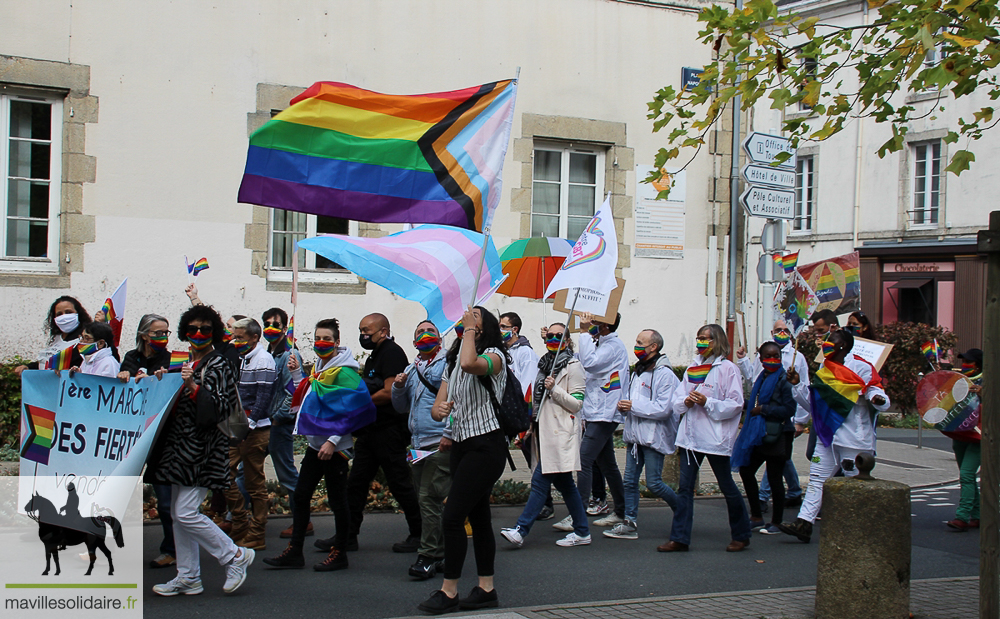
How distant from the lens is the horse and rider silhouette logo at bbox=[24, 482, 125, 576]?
545cm

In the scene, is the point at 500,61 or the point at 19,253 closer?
the point at 19,253

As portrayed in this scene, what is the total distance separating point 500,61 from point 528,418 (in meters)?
8.06

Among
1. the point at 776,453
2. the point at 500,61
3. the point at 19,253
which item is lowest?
the point at 776,453

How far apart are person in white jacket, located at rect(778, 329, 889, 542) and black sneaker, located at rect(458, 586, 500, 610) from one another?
331cm

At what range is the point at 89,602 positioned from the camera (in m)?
4.98

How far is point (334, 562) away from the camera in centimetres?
657

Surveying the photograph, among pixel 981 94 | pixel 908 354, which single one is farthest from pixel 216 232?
pixel 981 94

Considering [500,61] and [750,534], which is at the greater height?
[500,61]

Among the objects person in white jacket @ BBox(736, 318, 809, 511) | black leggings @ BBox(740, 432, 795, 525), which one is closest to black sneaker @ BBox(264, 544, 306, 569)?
black leggings @ BBox(740, 432, 795, 525)

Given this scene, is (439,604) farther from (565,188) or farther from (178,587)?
(565,188)

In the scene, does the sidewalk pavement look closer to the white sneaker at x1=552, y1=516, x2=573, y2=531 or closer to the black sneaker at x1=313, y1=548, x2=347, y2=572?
the black sneaker at x1=313, y1=548, x2=347, y2=572

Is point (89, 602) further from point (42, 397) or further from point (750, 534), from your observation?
point (750, 534)

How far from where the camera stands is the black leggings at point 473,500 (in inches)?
219

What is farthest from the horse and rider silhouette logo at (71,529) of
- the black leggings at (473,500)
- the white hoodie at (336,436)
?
the black leggings at (473,500)
